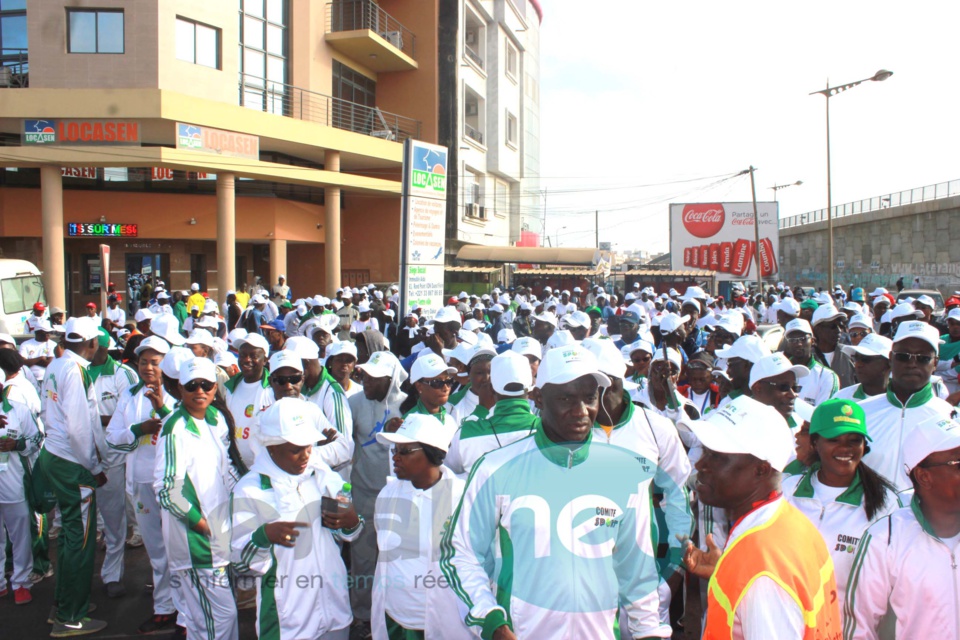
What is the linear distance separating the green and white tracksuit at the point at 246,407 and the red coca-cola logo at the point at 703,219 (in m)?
35.7

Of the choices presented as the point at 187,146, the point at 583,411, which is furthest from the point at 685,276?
the point at 583,411

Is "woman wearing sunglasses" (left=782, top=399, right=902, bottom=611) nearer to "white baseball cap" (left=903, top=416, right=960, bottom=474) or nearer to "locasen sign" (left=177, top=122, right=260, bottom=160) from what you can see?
"white baseball cap" (left=903, top=416, right=960, bottom=474)

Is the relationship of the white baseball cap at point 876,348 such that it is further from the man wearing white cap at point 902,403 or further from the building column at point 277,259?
the building column at point 277,259

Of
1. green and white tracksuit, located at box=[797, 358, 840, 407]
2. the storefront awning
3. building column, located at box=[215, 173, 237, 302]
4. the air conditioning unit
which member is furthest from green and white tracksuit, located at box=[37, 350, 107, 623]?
the air conditioning unit

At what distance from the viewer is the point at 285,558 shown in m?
3.62

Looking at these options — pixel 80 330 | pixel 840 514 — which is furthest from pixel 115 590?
pixel 840 514

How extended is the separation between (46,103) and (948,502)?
1023 inches

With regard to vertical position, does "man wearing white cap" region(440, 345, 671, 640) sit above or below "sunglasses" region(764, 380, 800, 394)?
below

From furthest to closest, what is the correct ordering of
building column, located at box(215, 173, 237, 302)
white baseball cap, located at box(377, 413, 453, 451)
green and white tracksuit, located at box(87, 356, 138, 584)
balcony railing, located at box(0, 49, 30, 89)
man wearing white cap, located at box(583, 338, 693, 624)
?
building column, located at box(215, 173, 237, 302) < balcony railing, located at box(0, 49, 30, 89) < green and white tracksuit, located at box(87, 356, 138, 584) < man wearing white cap, located at box(583, 338, 693, 624) < white baseball cap, located at box(377, 413, 453, 451)

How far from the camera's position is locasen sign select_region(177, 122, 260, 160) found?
23297mm

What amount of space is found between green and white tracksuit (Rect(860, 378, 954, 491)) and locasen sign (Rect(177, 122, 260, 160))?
2288cm

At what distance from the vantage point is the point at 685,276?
30438 millimetres

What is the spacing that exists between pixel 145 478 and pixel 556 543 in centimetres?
373

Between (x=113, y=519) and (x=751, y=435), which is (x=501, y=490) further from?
(x=113, y=519)
